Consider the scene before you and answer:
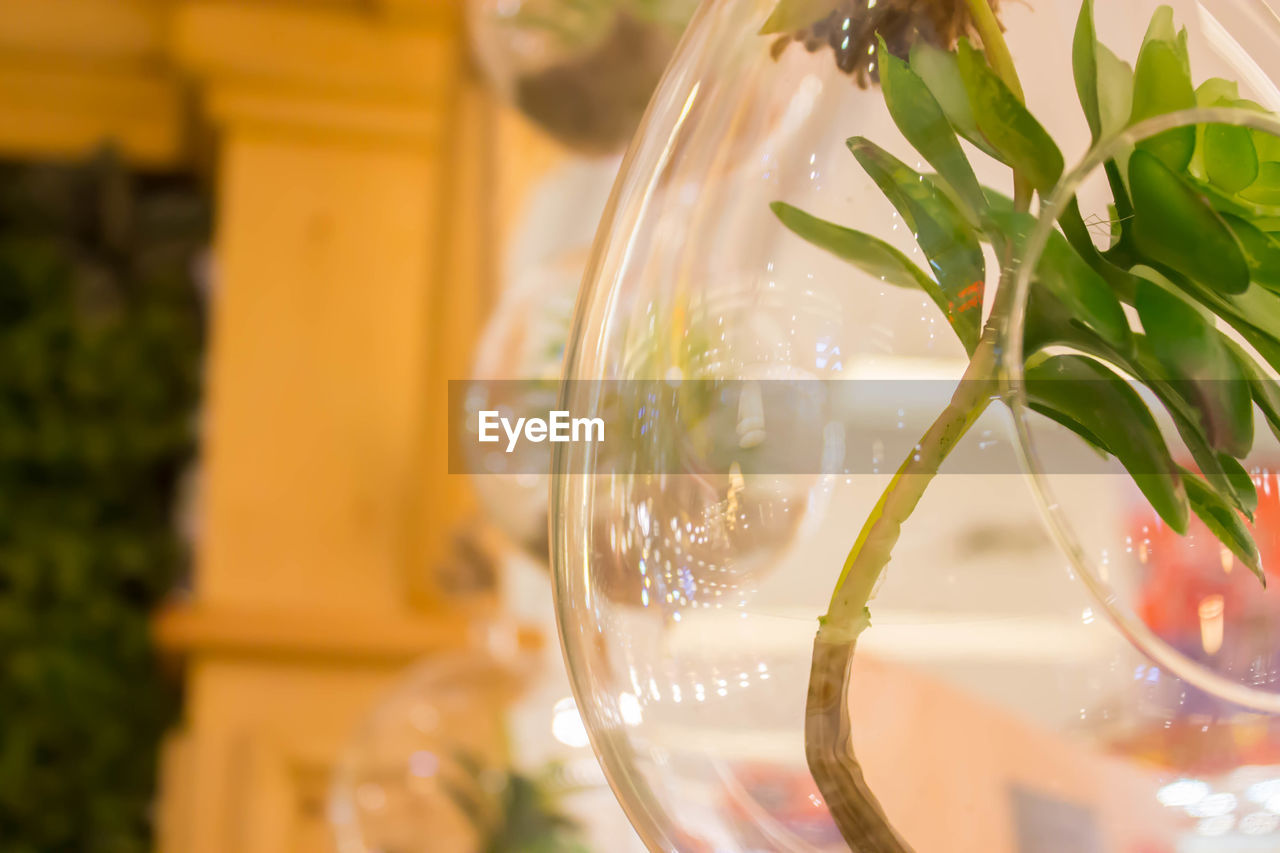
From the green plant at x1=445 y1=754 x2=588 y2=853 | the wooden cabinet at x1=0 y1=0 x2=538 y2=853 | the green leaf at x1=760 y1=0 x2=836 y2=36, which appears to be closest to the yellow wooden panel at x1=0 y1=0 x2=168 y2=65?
the wooden cabinet at x1=0 y1=0 x2=538 y2=853

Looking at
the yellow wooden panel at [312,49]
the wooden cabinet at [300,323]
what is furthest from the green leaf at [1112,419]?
the yellow wooden panel at [312,49]

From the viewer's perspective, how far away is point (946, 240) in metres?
0.15

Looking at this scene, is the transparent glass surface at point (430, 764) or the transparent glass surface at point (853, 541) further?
the transparent glass surface at point (430, 764)

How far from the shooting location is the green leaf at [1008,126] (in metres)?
0.15

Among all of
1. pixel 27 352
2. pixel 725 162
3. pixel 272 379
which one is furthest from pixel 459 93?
pixel 725 162

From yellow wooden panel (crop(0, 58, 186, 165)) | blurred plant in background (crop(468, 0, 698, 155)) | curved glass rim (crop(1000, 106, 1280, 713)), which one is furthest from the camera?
yellow wooden panel (crop(0, 58, 186, 165))

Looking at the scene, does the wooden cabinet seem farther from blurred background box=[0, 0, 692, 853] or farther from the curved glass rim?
the curved glass rim

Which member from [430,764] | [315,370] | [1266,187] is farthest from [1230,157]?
[315,370]

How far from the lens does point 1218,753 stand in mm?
148

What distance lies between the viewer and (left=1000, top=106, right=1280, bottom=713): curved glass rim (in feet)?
0.48

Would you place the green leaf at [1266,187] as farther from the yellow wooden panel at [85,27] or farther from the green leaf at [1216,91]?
the yellow wooden panel at [85,27]

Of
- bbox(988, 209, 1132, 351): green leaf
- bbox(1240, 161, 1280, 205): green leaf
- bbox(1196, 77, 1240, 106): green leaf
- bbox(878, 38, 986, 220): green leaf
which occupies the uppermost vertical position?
bbox(1196, 77, 1240, 106): green leaf

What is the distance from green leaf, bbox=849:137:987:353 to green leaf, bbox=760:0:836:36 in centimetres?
3

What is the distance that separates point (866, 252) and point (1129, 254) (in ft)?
0.11
